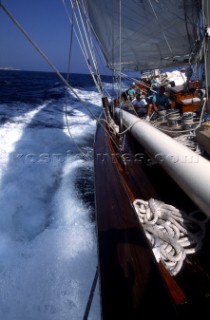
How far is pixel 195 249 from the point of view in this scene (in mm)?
1460

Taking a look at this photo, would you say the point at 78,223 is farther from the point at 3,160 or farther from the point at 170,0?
the point at 170,0

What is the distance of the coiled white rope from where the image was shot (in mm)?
1361

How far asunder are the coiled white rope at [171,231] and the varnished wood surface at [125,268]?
21 cm

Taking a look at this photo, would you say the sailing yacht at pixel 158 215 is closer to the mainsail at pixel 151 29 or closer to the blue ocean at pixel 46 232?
the mainsail at pixel 151 29

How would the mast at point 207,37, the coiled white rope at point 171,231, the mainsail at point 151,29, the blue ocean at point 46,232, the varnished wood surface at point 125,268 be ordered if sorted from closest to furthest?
the varnished wood surface at point 125,268, the coiled white rope at point 171,231, the blue ocean at point 46,232, the mast at point 207,37, the mainsail at point 151,29

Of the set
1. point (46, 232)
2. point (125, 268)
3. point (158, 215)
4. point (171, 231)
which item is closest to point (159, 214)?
point (158, 215)

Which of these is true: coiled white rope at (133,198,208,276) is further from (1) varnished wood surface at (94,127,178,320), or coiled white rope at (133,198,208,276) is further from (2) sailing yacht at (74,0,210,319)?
(1) varnished wood surface at (94,127,178,320)

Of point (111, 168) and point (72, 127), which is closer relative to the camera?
point (111, 168)

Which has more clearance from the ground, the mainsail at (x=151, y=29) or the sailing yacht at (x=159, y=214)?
the mainsail at (x=151, y=29)

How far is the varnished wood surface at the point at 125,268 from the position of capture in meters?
0.87

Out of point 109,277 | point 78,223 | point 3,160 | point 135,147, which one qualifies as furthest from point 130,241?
point 3,160

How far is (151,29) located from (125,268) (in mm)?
4250

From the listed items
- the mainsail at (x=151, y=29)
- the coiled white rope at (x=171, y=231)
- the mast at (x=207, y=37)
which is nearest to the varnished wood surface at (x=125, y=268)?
the coiled white rope at (x=171, y=231)

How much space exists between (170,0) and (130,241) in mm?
3727
